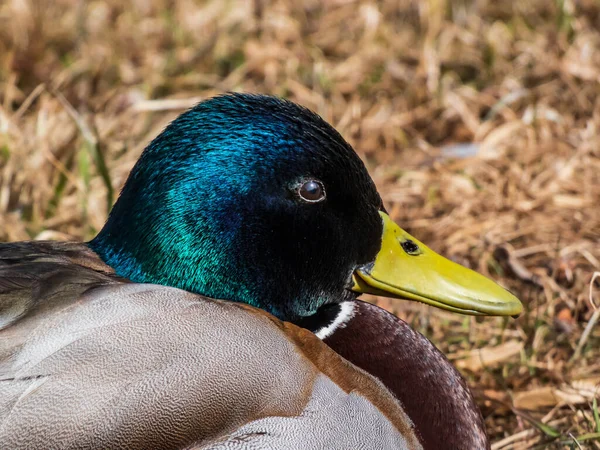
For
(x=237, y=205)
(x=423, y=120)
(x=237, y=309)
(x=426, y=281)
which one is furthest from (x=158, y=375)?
(x=423, y=120)

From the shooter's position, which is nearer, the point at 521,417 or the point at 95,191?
the point at 521,417

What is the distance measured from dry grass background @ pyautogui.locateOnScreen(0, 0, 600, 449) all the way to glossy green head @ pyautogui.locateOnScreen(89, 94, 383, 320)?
919 millimetres

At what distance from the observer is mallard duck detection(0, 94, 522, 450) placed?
75.0 inches

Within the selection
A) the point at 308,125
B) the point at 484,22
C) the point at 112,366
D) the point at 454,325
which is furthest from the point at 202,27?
the point at 112,366

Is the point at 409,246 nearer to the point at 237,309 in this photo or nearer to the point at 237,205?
the point at 237,205

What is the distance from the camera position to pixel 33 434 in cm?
182

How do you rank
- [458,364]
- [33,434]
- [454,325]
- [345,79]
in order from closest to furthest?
[33,434] < [458,364] < [454,325] < [345,79]

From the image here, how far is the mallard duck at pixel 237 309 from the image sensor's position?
1905mm

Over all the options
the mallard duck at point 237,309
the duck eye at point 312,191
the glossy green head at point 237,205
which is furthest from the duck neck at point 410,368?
the duck eye at point 312,191

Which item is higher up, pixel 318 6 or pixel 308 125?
pixel 308 125

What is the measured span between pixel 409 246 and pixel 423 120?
2.44 metres

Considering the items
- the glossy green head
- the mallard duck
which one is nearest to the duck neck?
the mallard duck

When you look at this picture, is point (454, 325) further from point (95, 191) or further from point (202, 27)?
point (202, 27)

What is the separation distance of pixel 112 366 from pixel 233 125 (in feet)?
2.39
